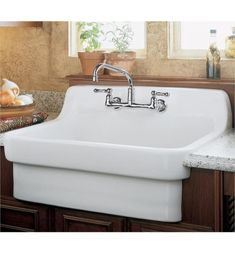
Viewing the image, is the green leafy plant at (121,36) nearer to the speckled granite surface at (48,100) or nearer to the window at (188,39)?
the window at (188,39)

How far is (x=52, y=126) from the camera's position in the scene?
265 cm

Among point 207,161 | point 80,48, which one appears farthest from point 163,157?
point 80,48

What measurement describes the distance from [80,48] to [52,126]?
2.01ft

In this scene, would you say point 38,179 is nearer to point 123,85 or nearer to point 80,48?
point 123,85

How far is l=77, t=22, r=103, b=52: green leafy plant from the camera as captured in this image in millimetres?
2977

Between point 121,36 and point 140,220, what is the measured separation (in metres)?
1.13

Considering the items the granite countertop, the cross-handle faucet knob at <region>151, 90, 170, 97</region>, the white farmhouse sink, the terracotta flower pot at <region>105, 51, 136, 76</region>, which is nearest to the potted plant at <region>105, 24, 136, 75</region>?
the terracotta flower pot at <region>105, 51, 136, 76</region>

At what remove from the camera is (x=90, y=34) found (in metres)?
2.98

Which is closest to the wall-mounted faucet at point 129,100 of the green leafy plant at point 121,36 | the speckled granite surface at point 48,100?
the green leafy plant at point 121,36

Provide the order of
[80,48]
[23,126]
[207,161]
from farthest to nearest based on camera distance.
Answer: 1. [80,48]
2. [23,126]
3. [207,161]

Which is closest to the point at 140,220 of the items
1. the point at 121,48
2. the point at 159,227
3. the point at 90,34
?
the point at 159,227

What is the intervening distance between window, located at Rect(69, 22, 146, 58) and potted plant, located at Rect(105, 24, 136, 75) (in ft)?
0.08

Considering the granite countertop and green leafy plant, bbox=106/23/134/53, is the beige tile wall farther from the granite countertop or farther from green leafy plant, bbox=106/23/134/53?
the granite countertop

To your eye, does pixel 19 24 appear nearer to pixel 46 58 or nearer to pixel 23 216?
pixel 46 58
